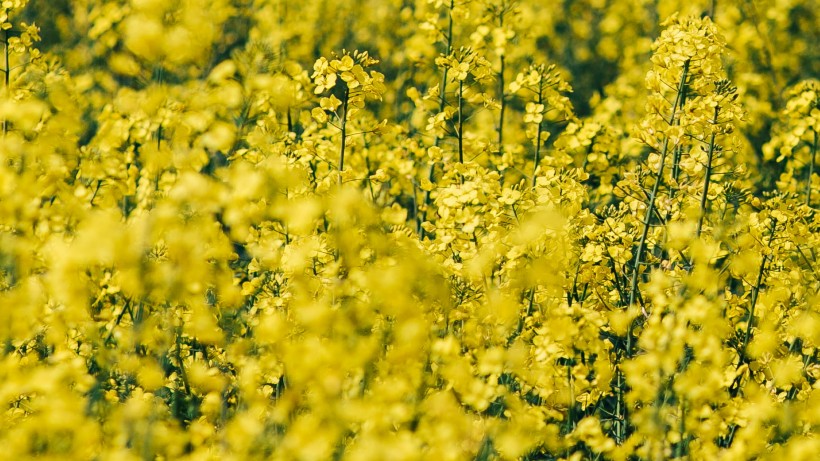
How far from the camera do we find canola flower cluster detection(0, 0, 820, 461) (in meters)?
2.69

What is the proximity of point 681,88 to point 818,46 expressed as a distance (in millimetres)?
7134

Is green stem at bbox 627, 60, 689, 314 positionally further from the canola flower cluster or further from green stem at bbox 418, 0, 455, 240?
green stem at bbox 418, 0, 455, 240

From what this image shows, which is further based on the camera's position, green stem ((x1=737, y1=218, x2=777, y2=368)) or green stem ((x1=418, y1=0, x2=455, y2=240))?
green stem ((x1=418, y1=0, x2=455, y2=240))

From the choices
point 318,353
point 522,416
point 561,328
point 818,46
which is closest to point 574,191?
point 561,328

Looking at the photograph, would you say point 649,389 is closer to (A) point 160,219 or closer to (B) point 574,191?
(B) point 574,191

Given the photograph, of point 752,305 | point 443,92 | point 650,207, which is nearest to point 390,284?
point 650,207

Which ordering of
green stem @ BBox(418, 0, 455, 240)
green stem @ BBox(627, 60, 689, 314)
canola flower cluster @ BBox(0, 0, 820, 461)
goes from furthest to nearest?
green stem @ BBox(418, 0, 455, 240) → green stem @ BBox(627, 60, 689, 314) → canola flower cluster @ BBox(0, 0, 820, 461)

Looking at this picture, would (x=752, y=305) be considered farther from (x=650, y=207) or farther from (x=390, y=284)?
(x=390, y=284)

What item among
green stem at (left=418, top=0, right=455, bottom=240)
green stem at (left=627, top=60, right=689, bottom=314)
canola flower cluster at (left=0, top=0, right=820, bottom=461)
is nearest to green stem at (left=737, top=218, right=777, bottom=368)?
canola flower cluster at (left=0, top=0, right=820, bottom=461)

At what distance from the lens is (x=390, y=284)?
2.61 m

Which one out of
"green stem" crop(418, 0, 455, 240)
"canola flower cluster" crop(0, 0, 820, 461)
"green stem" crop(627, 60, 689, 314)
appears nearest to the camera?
"canola flower cluster" crop(0, 0, 820, 461)

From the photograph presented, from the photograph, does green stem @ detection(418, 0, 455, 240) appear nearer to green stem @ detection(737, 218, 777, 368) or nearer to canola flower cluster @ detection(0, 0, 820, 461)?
canola flower cluster @ detection(0, 0, 820, 461)

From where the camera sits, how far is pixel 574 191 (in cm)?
374

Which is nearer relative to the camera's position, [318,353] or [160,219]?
[318,353]
